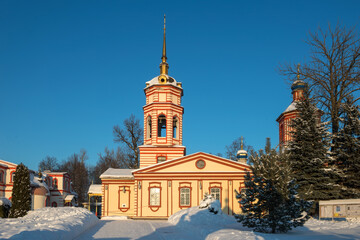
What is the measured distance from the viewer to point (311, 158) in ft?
70.6

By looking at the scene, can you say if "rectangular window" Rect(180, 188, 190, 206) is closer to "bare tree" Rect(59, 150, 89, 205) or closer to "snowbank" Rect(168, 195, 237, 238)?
"snowbank" Rect(168, 195, 237, 238)

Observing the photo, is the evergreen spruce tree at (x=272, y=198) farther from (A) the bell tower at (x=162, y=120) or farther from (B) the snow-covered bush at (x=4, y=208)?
(B) the snow-covered bush at (x=4, y=208)

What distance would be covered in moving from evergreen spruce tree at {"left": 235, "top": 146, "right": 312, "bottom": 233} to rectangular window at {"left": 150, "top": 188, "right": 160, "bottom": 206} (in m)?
13.8

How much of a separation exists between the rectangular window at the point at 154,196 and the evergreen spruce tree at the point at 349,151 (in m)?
13.3

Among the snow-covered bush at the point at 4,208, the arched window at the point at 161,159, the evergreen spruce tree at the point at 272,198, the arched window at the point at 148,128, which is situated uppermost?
the arched window at the point at 148,128

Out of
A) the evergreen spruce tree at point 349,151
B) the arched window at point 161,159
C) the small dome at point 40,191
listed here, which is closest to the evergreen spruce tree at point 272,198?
the evergreen spruce tree at point 349,151

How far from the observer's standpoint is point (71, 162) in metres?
69.9

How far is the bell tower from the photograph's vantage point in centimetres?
3038

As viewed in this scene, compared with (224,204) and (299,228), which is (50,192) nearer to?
(224,204)

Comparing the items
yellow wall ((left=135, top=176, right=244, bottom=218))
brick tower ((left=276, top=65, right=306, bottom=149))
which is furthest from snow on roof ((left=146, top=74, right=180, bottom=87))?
brick tower ((left=276, top=65, right=306, bottom=149))

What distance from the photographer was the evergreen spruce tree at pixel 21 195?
78.9ft

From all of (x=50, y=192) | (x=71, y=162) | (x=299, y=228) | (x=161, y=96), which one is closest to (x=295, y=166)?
(x=299, y=228)

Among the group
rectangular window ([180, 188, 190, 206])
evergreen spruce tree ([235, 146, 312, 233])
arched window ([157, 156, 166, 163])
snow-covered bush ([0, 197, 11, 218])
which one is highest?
arched window ([157, 156, 166, 163])

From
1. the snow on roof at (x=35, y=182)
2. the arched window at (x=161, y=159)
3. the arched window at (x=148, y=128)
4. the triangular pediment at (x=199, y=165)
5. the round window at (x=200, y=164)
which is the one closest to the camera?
the triangular pediment at (x=199, y=165)
